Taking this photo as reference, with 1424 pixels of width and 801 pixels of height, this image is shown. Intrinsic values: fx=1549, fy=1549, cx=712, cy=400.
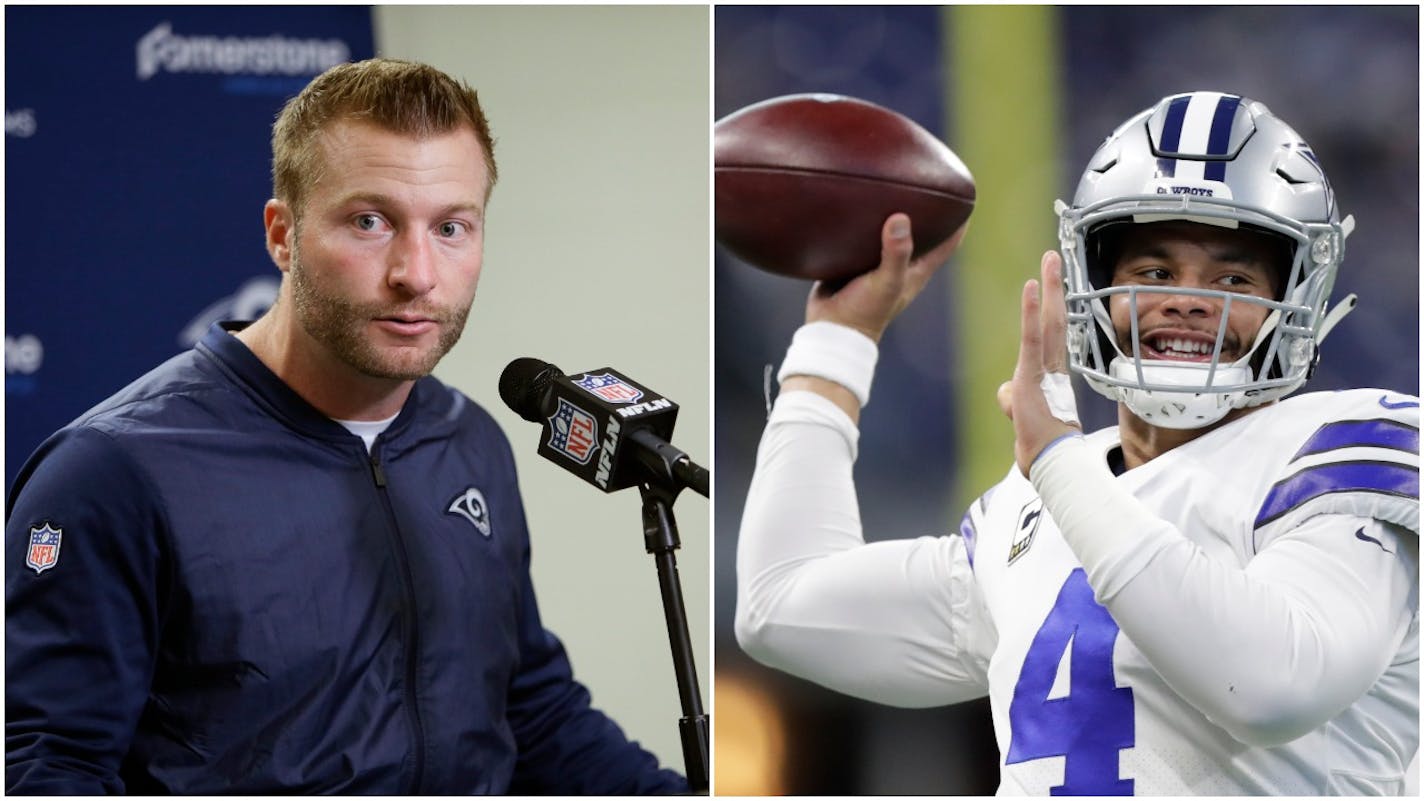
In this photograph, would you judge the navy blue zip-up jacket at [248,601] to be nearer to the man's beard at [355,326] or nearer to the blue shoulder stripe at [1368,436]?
the man's beard at [355,326]

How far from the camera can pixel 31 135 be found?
80.5 inches

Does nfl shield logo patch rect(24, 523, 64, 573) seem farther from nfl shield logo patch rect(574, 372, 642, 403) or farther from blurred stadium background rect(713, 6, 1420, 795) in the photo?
blurred stadium background rect(713, 6, 1420, 795)

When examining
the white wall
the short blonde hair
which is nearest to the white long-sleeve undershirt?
the white wall

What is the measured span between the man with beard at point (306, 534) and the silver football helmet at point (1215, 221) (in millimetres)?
706

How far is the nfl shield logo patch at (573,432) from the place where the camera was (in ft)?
5.05

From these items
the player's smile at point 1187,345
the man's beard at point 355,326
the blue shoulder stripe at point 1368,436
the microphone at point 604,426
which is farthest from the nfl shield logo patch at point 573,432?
the blue shoulder stripe at point 1368,436

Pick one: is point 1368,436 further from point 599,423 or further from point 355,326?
point 355,326

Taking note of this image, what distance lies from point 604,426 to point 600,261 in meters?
0.59

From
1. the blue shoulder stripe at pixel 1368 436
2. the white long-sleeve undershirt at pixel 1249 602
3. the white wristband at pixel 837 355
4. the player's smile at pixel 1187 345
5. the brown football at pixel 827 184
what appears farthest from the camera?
the white wristband at pixel 837 355

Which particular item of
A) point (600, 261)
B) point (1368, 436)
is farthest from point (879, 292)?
point (1368, 436)

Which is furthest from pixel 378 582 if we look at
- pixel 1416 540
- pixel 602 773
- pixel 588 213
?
pixel 1416 540

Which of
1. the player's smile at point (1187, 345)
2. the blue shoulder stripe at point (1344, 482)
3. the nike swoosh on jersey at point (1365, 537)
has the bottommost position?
the nike swoosh on jersey at point (1365, 537)

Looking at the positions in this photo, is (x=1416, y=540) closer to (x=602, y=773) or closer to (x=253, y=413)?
(x=602, y=773)

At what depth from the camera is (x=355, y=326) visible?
169cm
